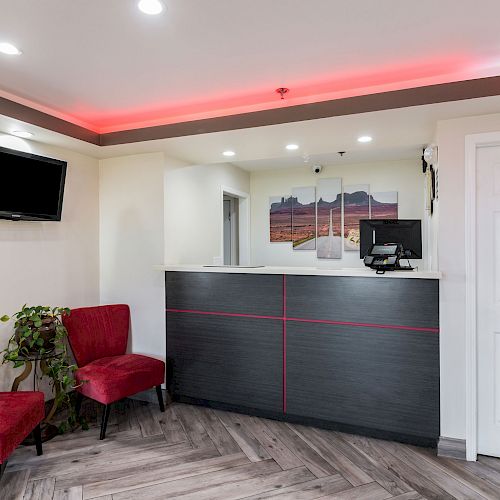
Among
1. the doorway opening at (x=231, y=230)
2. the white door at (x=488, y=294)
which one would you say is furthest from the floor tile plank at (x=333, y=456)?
the doorway opening at (x=231, y=230)

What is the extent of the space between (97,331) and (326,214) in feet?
10.3

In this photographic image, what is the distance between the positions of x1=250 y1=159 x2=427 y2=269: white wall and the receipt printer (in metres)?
2.07

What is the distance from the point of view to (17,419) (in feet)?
7.95

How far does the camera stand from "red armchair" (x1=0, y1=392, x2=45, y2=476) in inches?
90.7

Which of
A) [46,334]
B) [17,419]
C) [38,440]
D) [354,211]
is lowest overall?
[38,440]

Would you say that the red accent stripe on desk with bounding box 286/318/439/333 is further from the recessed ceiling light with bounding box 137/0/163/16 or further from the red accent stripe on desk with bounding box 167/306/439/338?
the recessed ceiling light with bounding box 137/0/163/16

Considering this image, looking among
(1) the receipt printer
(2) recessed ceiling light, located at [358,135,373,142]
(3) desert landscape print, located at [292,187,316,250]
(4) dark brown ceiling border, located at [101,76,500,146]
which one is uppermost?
(4) dark brown ceiling border, located at [101,76,500,146]

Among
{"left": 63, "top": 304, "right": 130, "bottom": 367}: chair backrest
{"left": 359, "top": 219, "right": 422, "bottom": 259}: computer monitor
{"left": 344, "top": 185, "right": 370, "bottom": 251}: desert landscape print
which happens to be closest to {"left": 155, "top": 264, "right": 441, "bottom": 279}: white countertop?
{"left": 359, "top": 219, "right": 422, "bottom": 259}: computer monitor

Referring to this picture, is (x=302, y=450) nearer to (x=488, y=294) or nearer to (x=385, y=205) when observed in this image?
(x=488, y=294)

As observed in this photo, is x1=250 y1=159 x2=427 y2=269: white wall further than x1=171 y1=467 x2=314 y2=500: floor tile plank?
Yes

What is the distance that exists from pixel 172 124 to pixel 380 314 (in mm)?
2121

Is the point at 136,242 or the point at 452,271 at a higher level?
the point at 136,242

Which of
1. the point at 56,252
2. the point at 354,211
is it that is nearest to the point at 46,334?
the point at 56,252

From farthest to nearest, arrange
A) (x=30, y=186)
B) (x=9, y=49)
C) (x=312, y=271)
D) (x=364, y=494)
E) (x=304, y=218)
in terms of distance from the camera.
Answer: (x=304, y=218), (x=312, y=271), (x=30, y=186), (x=364, y=494), (x=9, y=49)
